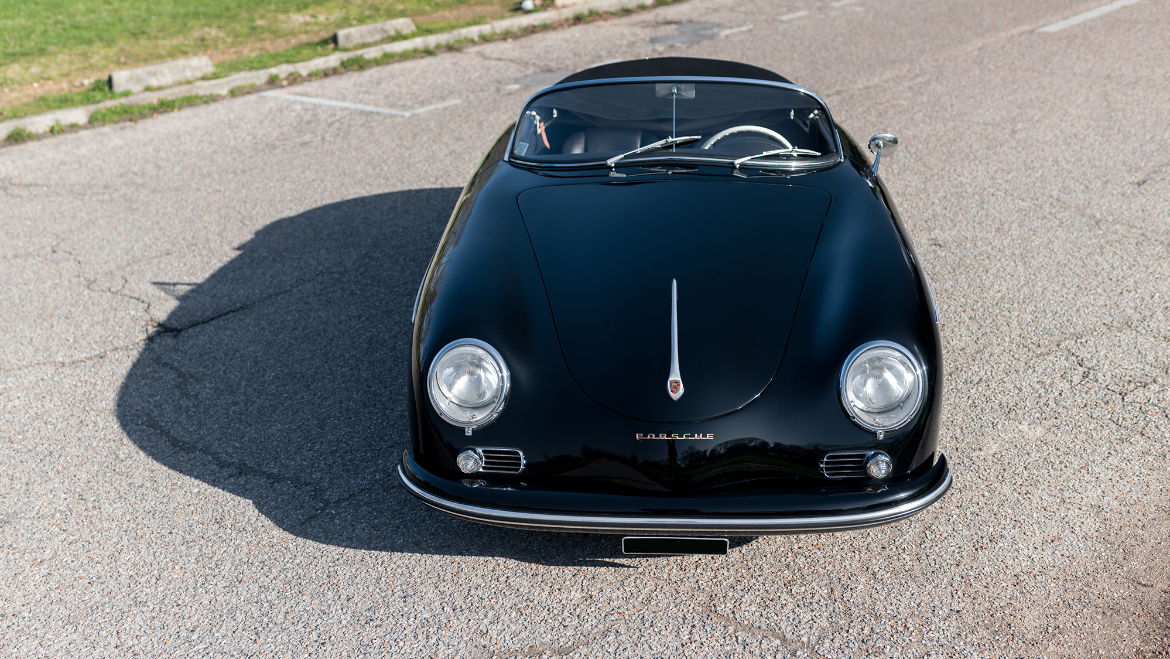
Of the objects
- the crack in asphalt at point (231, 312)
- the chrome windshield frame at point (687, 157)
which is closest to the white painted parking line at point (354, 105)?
the crack in asphalt at point (231, 312)

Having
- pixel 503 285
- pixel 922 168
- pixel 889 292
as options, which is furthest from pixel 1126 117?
pixel 503 285

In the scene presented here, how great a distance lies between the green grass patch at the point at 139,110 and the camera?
803 cm

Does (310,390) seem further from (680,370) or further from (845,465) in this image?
(845,465)

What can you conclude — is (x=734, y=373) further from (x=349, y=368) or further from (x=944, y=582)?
(x=349, y=368)

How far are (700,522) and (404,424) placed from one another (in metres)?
1.66

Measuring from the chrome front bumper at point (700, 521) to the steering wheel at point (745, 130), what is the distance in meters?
1.82

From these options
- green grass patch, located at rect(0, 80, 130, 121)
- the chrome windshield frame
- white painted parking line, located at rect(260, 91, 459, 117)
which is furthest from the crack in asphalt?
green grass patch, located at rect(0, 80, 130, 121)

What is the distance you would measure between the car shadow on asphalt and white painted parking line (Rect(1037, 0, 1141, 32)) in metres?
7.87

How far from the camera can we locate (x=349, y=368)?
165 inches

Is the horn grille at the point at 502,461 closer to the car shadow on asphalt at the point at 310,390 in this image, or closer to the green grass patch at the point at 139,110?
the car shadow on asphalt at the point at 310,390

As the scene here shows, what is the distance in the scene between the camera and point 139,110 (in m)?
8.23

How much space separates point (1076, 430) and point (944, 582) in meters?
1.17

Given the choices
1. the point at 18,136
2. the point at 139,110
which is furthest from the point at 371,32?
the point at 18,136

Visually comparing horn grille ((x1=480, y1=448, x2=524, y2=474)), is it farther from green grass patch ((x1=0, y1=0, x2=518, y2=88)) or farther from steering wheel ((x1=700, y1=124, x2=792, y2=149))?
green grass patch ((x1=0, y1=0, x2=518, y2=88))
